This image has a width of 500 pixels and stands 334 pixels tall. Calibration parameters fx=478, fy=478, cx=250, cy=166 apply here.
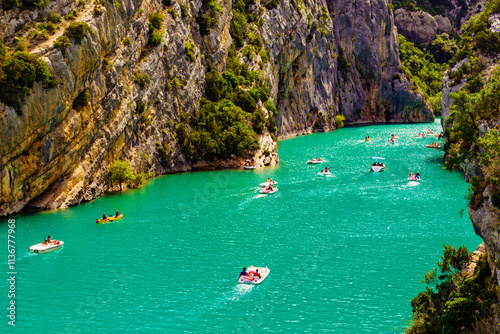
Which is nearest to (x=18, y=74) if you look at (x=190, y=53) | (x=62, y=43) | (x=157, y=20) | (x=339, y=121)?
(x=62, y=43)

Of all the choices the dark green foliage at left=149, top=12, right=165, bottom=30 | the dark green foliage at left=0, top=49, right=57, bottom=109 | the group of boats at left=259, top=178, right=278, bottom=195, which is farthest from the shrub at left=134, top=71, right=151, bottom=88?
the group of boats at left=259, top=178, right=278, bottom=195

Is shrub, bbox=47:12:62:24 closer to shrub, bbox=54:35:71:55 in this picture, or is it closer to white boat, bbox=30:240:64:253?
shrub, bbox=54:35:71:55

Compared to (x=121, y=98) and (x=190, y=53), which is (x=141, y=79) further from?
(x=190, y=53)

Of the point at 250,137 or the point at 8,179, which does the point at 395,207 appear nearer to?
the point at 250,137

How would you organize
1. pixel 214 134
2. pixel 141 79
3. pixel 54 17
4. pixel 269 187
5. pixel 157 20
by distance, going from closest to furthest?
pixel 54 17 → pixel 269 187 → pixel 141 79 → pixel 157 20 → pixel 214 134

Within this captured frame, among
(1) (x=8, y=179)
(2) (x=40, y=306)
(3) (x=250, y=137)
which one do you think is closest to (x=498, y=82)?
(2) (x=40, y=306)
